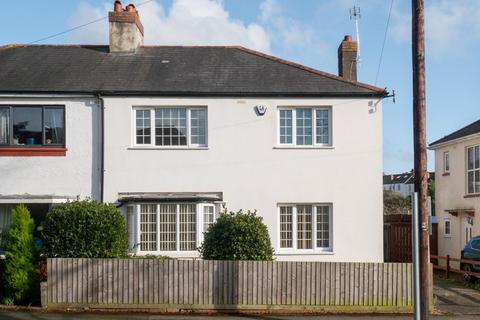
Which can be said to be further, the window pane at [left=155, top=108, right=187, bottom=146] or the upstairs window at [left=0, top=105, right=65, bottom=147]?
the window pane at [left=155, top=108, right=187, bottom=146]

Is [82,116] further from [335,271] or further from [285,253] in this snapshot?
[335,271]

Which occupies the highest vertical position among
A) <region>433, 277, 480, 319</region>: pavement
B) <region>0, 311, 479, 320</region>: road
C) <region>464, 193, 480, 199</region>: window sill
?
<region>464, 193, 480, 199</region>: window sill

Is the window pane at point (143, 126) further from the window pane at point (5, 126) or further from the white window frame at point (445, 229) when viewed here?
the white window frame at point (445, 229)

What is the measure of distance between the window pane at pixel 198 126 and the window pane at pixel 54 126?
385 centimetres

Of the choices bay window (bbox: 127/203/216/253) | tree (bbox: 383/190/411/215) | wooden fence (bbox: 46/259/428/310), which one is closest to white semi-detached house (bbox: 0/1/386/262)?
bay window (bbox: 127/203/216/253)

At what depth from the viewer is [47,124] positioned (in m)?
17.8

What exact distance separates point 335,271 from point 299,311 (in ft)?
4.07

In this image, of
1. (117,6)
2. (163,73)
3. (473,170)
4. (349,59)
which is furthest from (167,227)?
(473,170)

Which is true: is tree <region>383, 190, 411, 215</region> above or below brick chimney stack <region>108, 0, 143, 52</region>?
below

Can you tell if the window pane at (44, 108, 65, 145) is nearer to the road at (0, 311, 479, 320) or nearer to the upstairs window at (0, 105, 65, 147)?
the upstairs window at (0, 105, 65, 147)

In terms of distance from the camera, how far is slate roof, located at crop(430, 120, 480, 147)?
2400cm

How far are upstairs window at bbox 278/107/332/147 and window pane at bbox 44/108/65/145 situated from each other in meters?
6.54

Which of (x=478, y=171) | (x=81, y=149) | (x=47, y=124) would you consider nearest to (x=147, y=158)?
(x=81, y=149)

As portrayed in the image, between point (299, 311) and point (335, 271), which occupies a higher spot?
point (335, 271)
